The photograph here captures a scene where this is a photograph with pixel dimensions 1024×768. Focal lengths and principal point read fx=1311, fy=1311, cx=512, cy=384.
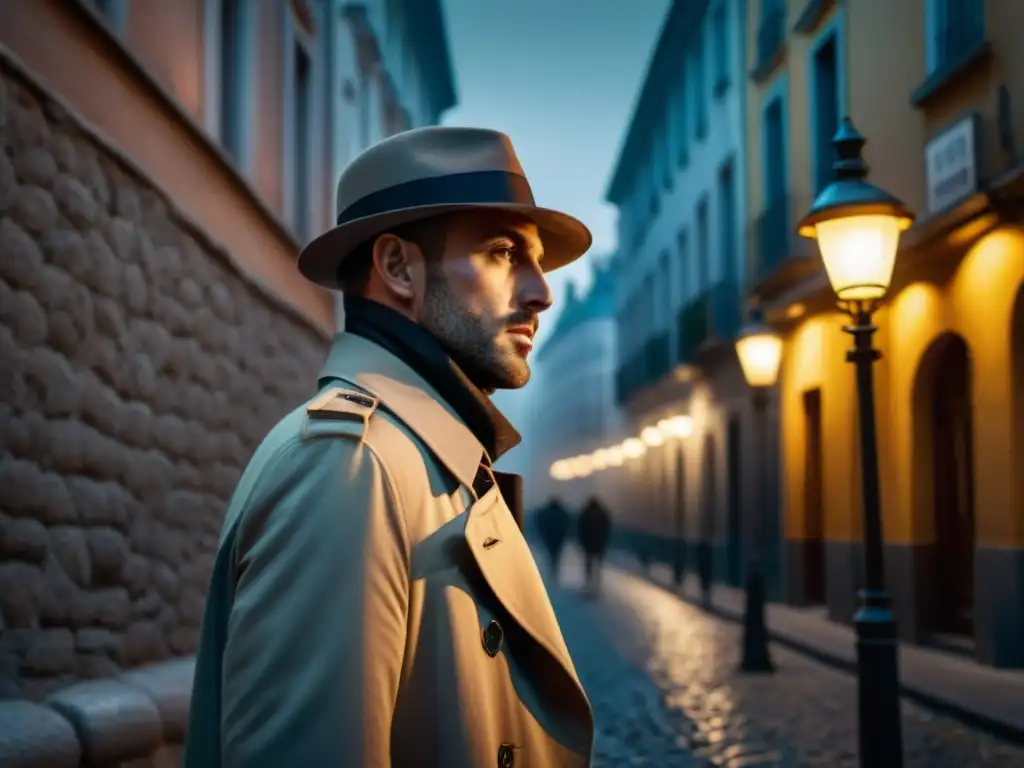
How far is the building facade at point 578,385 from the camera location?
73.6 metres

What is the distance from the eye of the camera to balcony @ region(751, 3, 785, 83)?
794 inches

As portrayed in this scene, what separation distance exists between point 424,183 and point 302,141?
1337cm

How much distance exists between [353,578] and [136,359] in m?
5.22

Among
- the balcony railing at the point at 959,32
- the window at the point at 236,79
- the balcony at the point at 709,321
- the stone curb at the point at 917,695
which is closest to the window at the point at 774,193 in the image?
the balcony at the point at 709,321

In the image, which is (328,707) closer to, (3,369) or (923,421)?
(3,369)

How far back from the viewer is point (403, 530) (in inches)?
68.5

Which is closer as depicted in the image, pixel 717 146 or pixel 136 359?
pixel 136 359

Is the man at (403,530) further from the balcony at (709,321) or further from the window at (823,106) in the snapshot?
the balcony at (709,321)

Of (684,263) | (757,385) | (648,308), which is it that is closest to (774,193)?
(684,263)

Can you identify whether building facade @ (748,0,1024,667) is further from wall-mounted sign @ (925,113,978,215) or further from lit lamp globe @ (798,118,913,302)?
lit lamp globe @ (798,118,913,302)

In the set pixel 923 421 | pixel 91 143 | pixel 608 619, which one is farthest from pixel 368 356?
pixel 608 619

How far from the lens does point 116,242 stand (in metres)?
6.26

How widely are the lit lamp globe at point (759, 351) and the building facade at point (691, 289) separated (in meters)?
8.21

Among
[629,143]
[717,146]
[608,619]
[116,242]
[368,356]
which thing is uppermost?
[629,143]
